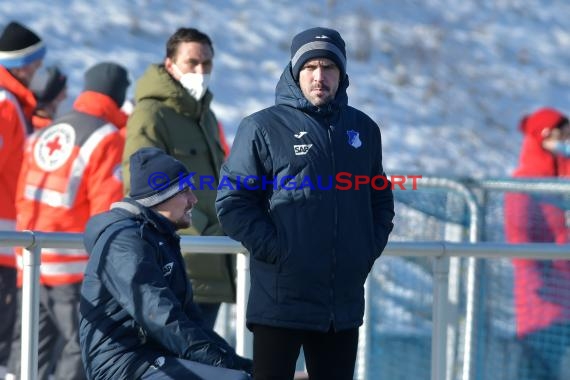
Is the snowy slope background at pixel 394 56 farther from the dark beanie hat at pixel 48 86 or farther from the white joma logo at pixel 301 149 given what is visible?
the white joma logo at pixel 301 149

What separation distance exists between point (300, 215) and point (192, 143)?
5.67 feet

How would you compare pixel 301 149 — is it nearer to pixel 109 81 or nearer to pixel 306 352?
pixel 306 352

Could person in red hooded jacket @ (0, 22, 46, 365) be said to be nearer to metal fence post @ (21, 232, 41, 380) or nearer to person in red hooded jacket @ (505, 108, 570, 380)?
metal fence post @ (21, 232, 41, 380)

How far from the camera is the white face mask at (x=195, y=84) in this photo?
6121mm

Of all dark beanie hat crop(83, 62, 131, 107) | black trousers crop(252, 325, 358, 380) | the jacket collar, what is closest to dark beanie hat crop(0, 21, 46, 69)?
dark beanie hat crop(83, 62, 131, 107)

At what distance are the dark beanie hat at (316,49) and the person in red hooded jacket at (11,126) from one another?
91.4 inches

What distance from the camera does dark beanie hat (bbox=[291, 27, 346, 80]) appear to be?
4516mm

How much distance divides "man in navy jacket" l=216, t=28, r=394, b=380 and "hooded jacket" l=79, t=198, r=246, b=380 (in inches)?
8.7

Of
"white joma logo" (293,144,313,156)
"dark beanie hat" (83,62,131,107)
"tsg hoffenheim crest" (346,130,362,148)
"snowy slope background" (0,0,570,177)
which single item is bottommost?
"white joma logo" (293,144,313,156)

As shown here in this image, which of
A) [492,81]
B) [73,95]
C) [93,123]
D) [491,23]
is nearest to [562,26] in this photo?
[491,23]

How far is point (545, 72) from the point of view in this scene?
20.4 meters

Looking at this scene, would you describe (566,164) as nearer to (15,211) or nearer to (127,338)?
(15,211)

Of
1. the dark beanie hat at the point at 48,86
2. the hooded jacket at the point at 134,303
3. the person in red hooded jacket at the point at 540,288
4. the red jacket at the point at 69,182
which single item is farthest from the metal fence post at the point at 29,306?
the dark beanie hat at the point at 48,86

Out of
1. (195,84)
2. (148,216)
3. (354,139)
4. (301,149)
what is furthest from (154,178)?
(195,84)
